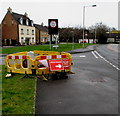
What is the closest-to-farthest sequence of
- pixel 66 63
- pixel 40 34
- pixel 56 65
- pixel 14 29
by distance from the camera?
1. pixel 56 65
2. pixel 66 63
3. pixel 14 29
4. pixel 40 34

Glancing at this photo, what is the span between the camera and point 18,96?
500 centimetres

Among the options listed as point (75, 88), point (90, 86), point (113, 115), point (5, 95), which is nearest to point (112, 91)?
point (90, 86)

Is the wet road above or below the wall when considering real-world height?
below

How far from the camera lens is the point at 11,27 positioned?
1955 inches

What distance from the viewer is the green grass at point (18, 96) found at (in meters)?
4.06

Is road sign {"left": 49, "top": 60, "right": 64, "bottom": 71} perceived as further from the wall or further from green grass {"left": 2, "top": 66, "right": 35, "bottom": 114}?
the wall

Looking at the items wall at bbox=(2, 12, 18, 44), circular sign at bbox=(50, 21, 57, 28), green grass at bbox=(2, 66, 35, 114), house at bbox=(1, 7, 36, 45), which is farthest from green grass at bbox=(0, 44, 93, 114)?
wall at bbox=(2, 12, 18, 44)

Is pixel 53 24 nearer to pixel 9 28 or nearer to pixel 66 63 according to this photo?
pixel 66 63

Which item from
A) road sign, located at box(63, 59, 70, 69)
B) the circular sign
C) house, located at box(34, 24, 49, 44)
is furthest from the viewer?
house, located at box(34, 24, 49, 44)

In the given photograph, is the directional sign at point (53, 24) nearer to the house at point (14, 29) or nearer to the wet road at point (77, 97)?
the wet road at point (77, 97)

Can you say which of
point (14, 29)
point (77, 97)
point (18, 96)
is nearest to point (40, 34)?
point (14, 29)

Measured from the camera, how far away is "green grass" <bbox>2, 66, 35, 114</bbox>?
4.06 meters

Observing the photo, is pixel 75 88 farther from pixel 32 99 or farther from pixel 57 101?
pixel 32 99

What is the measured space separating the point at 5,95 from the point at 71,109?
7.24 ft
